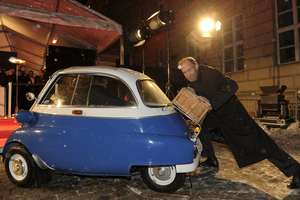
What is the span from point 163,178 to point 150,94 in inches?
45.4

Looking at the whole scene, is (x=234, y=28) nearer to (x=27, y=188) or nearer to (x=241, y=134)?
(x=241, y=134)

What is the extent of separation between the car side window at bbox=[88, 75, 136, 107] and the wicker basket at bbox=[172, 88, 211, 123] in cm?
69

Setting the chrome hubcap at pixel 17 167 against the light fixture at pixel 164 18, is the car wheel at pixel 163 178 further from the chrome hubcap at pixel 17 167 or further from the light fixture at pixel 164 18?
the light fixture at pixel 164 18

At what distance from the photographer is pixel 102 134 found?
268 centimetres

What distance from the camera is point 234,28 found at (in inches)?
465

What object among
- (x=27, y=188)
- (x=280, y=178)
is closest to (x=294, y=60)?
(x=280, y=178)

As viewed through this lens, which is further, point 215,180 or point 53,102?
point 215,180

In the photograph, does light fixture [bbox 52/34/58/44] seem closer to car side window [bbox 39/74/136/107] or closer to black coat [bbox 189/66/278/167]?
car side window [bbox 39/74/136/107]

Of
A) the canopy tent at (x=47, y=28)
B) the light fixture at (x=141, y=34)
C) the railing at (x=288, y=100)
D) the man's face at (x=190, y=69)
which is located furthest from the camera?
the railing at (x=288, y=100)

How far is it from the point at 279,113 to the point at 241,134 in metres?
6.72

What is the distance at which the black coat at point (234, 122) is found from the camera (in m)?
2.98

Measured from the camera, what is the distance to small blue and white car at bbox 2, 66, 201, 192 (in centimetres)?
259

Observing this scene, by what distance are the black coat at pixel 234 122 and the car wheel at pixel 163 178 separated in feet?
3.23

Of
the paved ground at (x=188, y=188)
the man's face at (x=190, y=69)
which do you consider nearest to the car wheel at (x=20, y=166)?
the paved ground at (x=188, y=188)
